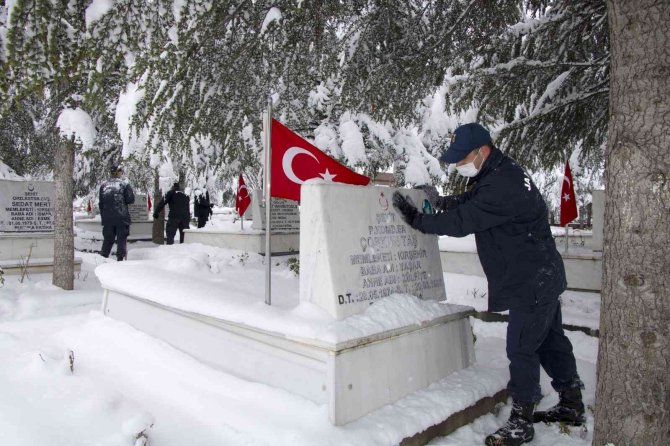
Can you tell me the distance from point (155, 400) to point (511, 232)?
2.40 meters

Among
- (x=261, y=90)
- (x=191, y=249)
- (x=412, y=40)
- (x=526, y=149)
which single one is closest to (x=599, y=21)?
(x=526, y=149)

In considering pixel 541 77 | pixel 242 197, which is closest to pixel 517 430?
pixel 541 77

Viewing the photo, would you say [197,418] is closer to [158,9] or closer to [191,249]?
[158,9]

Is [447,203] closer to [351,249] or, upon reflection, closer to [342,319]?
[351,249]

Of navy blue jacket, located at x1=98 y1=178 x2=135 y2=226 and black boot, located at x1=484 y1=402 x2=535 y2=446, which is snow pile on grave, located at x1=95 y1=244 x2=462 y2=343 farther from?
navy blue jacket, located at x1=98 y1=178 x2=135 y2=226

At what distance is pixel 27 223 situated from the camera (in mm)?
8406

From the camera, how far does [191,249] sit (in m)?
10.2

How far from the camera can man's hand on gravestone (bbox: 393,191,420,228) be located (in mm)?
3377

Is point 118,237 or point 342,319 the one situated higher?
point 118,237

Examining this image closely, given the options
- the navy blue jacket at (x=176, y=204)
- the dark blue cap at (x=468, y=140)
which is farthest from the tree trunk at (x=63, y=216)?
the navy blue jacket at (x=176, y=204)

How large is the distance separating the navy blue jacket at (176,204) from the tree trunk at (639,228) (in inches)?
445

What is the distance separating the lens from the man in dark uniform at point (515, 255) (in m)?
2.95

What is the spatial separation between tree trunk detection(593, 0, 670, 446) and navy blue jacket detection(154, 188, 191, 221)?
1129 centimetres

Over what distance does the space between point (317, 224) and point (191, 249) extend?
787cm
